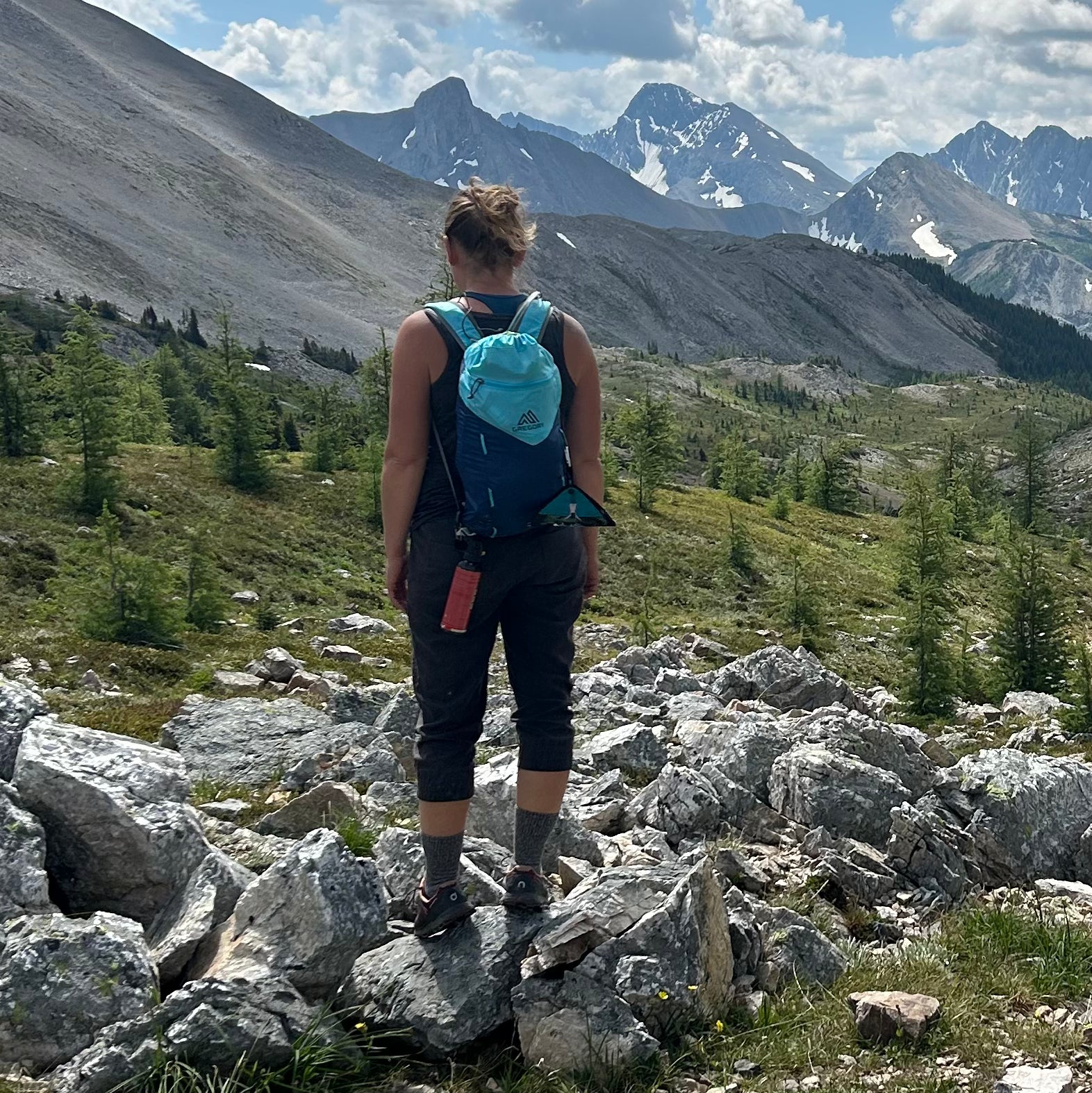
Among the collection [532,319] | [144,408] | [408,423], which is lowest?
[144,408]

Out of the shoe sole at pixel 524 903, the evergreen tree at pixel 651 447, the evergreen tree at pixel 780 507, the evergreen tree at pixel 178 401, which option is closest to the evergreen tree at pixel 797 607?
the evergreen tree at pixel 651 447

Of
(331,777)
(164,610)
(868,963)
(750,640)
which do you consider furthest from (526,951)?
(750,640)

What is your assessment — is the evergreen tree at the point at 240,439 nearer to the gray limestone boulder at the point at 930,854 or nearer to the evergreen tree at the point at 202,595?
the evergreen tree at the point at 202,595

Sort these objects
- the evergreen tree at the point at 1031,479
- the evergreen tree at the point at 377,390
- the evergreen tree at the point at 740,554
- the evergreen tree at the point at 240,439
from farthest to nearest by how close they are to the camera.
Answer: the evergreen tree at the point at 1031,479
the evergreen tree at the point at 377,390
the evergreen tree at the point at 740,554
the evergreen tree at the point at 240,439

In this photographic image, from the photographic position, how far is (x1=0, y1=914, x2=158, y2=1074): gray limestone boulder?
3.90 meters

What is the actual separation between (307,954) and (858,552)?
57029mm

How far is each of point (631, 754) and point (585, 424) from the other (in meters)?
4.65

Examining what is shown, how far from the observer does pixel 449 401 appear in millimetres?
4938

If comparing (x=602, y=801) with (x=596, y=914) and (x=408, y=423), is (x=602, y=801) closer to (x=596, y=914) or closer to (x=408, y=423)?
(x=596, y=914)

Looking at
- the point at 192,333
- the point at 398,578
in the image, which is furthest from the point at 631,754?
the point at 192,333

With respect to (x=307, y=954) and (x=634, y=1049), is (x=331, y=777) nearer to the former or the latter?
(x=307, y=954)

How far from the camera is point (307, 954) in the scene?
4.33m

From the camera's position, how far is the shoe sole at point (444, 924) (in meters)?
4.82

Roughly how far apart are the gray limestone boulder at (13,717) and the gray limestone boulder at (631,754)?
481cm
